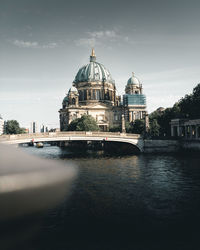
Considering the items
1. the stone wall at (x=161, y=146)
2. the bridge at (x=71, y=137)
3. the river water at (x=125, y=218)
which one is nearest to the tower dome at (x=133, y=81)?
the stone wall at (x=161, y=146)

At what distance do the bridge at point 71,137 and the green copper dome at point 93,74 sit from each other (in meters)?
84.9

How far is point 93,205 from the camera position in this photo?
1800 cm

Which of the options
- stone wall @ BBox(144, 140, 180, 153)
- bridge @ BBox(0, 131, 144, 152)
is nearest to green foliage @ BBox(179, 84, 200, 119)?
stone wall @ BBox(144, 140, 180, 153)

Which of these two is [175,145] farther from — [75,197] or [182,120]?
[75,197]

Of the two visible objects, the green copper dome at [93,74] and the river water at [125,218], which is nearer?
the river water at [125,218]

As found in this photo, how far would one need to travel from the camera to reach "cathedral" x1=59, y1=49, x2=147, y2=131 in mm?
125562

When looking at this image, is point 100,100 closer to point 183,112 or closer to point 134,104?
point 134,104

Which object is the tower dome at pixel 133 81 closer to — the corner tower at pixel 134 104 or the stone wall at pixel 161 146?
the corner tower at pixel 134 104

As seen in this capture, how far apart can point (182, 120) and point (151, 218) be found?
55.8 m

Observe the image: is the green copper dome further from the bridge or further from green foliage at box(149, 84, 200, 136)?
the bridge

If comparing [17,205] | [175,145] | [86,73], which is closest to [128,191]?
[17,205]

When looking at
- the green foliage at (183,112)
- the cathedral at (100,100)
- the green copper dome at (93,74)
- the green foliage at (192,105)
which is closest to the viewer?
the green foliage at (192,105)

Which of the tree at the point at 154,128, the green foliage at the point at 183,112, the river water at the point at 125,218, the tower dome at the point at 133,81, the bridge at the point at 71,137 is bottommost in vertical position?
the river water at the point at 125,218

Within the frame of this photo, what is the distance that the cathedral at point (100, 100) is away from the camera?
125562 millimetres
